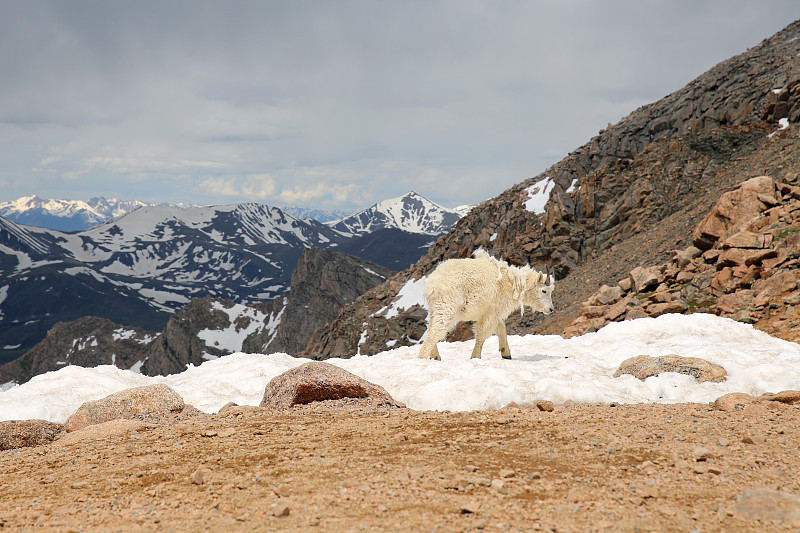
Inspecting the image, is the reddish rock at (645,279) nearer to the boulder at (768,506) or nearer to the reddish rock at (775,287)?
the reddish rock at (775,287)

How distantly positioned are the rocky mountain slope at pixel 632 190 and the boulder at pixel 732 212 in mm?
10123

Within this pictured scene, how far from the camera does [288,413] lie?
9.09 m

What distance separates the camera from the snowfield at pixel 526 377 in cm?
986

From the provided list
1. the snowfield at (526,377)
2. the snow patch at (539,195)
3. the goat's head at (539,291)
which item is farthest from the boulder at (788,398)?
the snow patch at (539,195)

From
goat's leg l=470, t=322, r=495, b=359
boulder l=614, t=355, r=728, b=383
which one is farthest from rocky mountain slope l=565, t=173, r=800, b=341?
goat's leg l=470, t=322, r=495, b=359

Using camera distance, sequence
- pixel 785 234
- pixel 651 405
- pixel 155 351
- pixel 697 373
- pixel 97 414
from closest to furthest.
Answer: pixel 651 405, pixel 97 414, pixel 697 373, pixel 785 234, pixel 155 351

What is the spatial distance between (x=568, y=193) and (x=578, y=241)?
8401 millimetres

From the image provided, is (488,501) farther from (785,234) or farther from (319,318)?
(319,318)

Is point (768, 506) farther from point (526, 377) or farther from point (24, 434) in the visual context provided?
point (24, 434)

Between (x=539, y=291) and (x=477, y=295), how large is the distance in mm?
2513

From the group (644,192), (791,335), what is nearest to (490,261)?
(791,335)

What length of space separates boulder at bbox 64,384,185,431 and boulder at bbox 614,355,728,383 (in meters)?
10.9

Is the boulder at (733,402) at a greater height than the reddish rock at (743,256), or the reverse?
the reddish rock at (743,256)

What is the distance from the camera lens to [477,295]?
15195 mm
